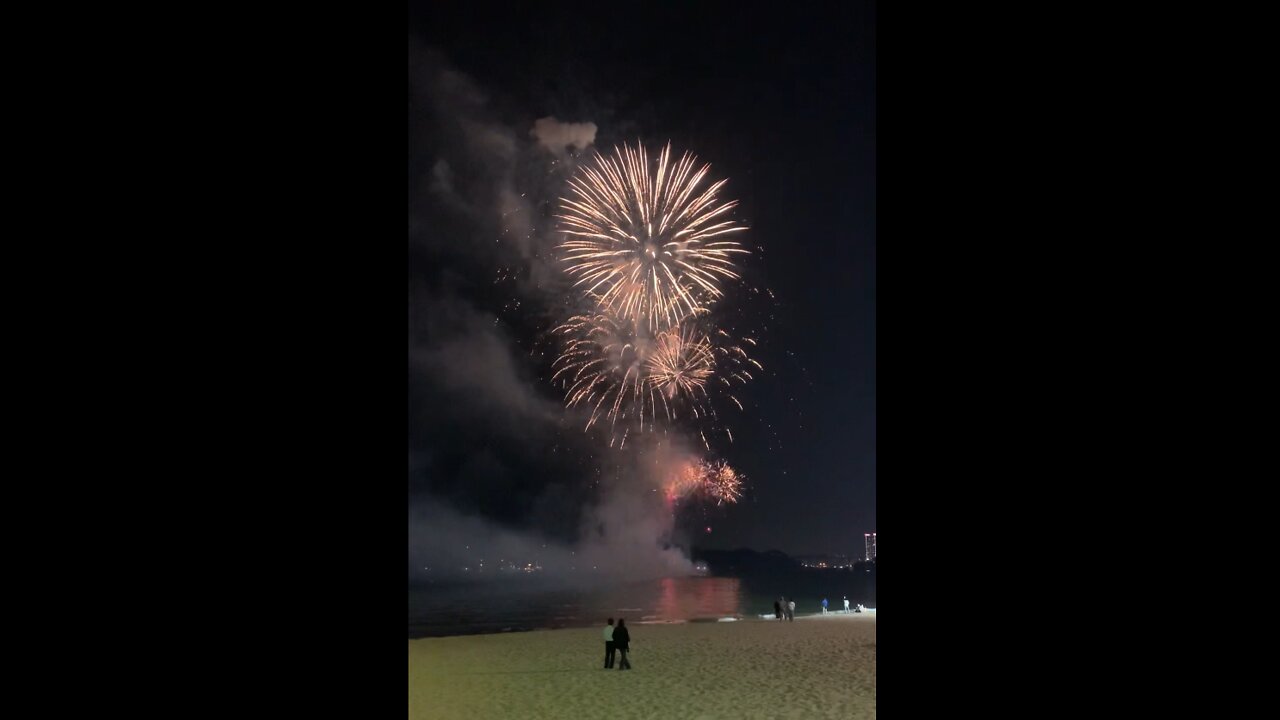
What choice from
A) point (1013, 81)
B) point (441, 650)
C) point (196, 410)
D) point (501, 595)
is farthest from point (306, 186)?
point (501, 595)

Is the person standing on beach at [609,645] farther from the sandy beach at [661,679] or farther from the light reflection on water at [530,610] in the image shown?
the light reflection on water at [530,610]

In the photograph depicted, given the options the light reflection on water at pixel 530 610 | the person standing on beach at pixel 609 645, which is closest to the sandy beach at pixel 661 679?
the person standing on beach at pixel 609 645

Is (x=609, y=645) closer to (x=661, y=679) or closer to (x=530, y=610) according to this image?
(x=661, y=679)

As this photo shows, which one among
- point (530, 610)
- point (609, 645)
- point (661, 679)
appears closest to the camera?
point (661, 679)

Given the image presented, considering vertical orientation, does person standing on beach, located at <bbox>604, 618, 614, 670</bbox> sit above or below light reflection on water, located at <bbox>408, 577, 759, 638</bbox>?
above

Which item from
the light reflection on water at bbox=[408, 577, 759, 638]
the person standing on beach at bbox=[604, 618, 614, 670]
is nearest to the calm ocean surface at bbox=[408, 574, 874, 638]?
the light reflection on water at bbox=[408, 577, 759, 638]

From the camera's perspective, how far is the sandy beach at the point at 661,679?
35.4 feet

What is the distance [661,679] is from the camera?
44.0 ft

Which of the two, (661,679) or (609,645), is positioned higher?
(609,645)

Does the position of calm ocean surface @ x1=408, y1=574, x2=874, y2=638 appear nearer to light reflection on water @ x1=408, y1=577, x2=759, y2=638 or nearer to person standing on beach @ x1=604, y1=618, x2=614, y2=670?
light reflection on water @ x1=408, y1=577, x2=759, y2=638

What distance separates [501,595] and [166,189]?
82982 millimetres

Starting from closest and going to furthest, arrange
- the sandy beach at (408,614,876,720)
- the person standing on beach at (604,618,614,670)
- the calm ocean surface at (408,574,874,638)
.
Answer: the sandy beach at (408,614,876,720)
the person standing on beach at (604,618,614,670)
the calm ocean surface at (408,574,874,638)

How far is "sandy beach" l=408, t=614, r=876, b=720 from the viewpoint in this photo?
35.4 ft

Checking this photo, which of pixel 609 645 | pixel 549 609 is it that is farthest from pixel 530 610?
pixel 609 645
